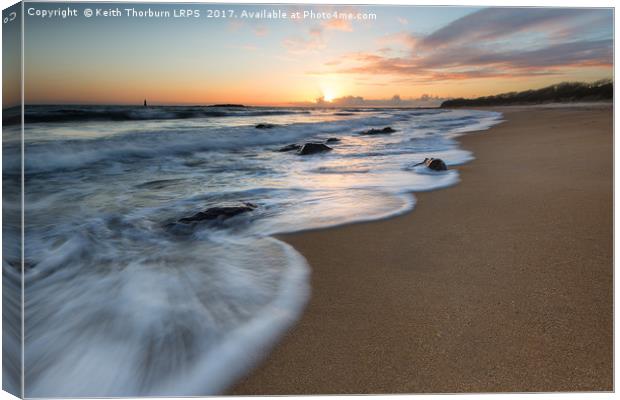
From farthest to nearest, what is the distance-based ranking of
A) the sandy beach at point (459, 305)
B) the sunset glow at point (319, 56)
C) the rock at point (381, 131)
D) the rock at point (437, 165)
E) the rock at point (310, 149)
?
the rock at point (381, 131)
the rock at point (310, 149)
the rock at point (437, 165)
the sunset glow at point (319, 56)
the sandy beach at point (459, 305)

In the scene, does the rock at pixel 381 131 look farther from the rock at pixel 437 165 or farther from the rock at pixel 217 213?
the rock at pixel 217 213

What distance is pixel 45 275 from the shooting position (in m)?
2.05

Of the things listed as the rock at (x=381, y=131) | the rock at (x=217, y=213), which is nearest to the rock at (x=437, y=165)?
the rock at (x=217, y=213)

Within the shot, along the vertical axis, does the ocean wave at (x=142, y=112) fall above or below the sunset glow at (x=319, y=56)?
below

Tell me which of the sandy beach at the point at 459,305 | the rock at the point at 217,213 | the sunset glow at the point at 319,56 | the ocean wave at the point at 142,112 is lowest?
the sandy beach at the point at 459,305

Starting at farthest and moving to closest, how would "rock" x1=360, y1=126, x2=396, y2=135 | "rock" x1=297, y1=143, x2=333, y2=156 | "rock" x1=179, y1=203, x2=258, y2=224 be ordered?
"rock" x1=360, y1=126, x2=396, y2=135
"rock" x1=297, y1=143, x2=333, y2=156
"rock" x1=179, y1=203, x2=258, y2=224

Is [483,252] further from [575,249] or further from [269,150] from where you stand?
[269,150]

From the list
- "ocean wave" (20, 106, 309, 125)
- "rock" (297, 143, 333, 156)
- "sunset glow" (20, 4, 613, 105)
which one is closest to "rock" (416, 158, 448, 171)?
"sunset glow" (20, 4, 613, 105)

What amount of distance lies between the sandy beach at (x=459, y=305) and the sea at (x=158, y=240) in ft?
0.45

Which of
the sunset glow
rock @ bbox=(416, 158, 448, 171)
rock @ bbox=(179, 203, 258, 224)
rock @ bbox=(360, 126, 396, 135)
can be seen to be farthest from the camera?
rock @ bbox=(360, 126, 396, 135)

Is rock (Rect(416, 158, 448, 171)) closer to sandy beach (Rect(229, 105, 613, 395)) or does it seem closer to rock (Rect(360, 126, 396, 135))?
sandy beach (Rect(229, 105, 613, 395))

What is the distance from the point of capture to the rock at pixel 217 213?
2604mm

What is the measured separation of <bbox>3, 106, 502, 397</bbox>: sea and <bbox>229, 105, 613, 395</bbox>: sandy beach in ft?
0.45

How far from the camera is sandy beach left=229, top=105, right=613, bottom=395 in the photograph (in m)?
1.52
